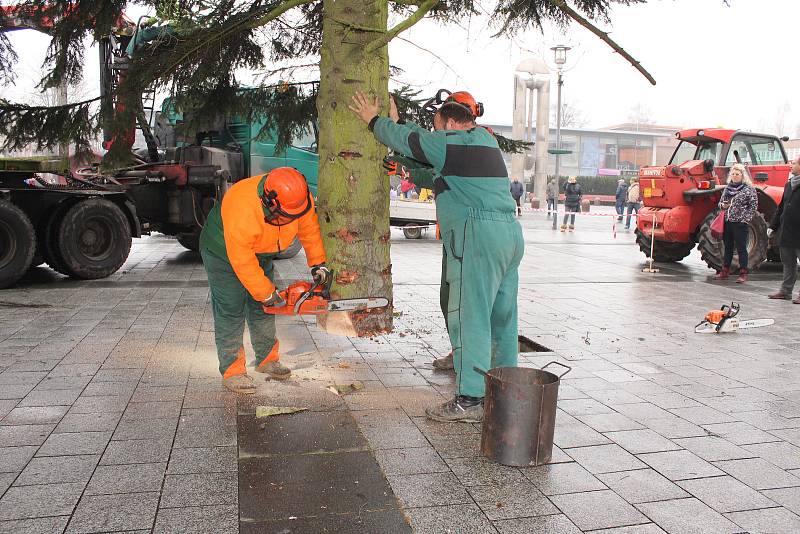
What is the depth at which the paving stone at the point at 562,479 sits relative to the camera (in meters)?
3.09

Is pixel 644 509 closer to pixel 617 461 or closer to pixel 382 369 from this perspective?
pixel 617 461

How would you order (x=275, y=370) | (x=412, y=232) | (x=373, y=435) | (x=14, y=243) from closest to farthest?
1. (x=373, y=435)
2. (x=275, y=370)
3. (x=14, y=243)
4. (x=412, y=232)

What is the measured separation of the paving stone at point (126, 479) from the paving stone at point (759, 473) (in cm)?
271

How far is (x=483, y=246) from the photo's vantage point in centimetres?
380

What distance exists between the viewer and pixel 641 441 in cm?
368

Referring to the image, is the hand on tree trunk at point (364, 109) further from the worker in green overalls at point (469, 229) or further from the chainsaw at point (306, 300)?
the chainsaw at point (306, 300)

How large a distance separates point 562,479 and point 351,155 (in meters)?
3.08

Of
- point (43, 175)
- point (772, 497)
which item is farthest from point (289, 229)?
point (43, 175)

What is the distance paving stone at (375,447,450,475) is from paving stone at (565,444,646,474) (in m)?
0.70

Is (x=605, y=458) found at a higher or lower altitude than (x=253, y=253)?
lower

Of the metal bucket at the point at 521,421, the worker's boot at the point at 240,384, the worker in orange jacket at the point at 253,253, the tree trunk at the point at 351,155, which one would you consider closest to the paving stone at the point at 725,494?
the metal bucket at the point at 521,421

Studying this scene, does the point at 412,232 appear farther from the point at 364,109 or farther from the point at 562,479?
the point at 562,479

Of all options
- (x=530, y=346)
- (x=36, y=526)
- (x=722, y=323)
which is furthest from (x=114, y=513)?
(x=722, y=323)

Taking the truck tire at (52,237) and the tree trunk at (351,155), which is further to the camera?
the truck tire at (52,237)
